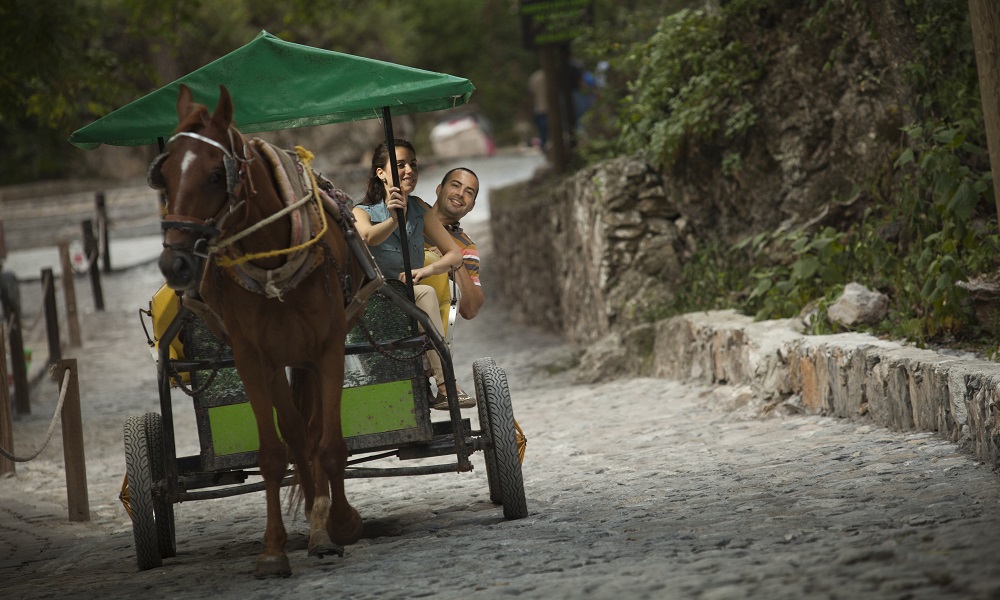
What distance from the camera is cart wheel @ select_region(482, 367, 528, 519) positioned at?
251 inches

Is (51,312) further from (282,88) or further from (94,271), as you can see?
(282,88)

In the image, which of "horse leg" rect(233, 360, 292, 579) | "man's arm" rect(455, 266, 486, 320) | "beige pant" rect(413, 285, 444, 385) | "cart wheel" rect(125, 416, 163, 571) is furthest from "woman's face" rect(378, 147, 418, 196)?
"cart wheel" rect(125, 416, 163, 571)

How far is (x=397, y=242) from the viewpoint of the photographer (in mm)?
6895

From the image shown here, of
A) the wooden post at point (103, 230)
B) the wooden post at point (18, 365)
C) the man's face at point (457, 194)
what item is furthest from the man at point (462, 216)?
the wooden post at point (103, 230)

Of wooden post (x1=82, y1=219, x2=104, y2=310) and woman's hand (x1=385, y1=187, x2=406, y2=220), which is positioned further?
wooden post (x1=82, y1=219, x2=104, y2=310)

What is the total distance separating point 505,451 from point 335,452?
0.97m

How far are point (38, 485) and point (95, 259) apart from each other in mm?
11112

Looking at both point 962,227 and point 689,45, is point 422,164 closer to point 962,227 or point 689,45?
point 689,45

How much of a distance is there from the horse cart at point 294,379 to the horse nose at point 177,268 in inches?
41.4

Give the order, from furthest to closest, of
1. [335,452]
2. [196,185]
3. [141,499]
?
[141,499] → [335,452] → [196,185]

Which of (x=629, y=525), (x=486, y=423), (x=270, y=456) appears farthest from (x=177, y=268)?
(x=629, y=525)

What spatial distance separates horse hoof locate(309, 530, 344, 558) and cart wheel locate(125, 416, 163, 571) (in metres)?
0.87

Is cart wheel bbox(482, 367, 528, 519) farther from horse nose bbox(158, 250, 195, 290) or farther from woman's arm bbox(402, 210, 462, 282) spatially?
horse nose bbox(158, 250, 195, 290)

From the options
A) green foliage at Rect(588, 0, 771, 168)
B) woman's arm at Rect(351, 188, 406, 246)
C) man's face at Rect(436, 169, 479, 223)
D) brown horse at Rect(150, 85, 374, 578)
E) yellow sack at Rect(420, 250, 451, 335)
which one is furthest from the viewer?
green foliage at Rect(588, 0, 771, 168)
